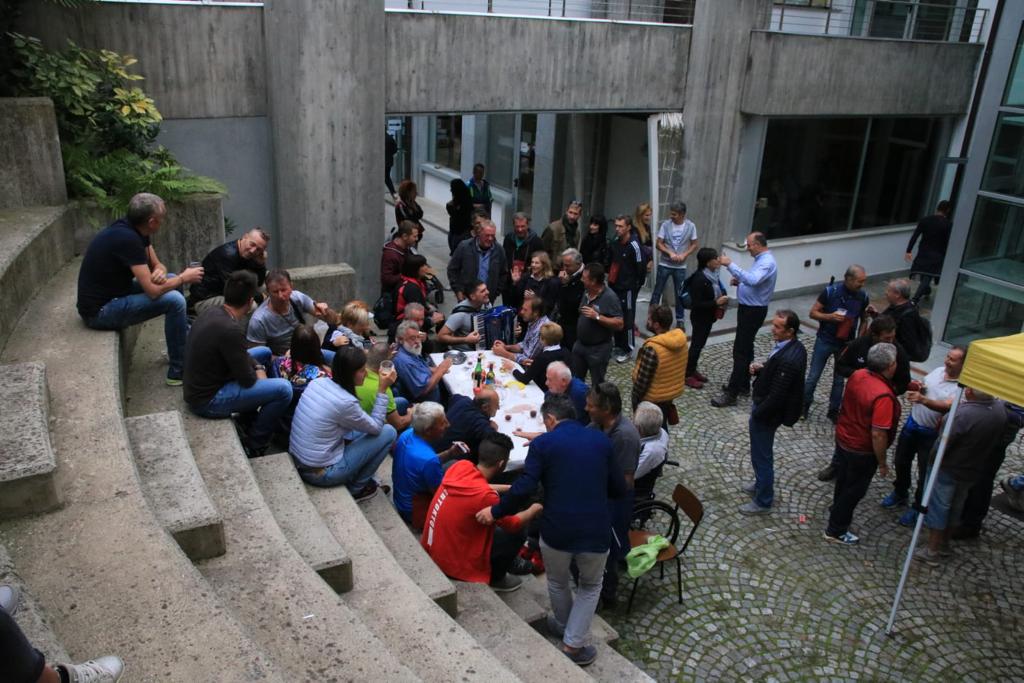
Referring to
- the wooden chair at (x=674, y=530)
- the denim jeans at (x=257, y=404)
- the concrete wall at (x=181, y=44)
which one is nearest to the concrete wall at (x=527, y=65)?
the concrete wall at (x=181, y=44)

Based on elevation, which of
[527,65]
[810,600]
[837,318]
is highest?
[527,65]

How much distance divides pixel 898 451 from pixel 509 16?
7.03 metres

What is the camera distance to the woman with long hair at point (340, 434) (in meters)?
5.98

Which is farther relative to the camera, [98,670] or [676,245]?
[676,245]

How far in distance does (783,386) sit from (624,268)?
3.69 m

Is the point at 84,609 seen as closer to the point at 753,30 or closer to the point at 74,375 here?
the point at 74,375

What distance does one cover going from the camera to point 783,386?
23.8 ft

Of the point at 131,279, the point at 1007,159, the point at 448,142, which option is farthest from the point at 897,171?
the point at 131,279

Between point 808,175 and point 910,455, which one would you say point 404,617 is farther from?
point 808,175

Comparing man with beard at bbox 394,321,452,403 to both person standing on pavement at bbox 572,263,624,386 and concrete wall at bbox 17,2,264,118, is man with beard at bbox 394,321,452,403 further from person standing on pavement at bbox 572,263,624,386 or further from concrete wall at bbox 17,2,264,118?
concrete wall at bbox 17,2,264,118

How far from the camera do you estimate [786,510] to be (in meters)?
7.75

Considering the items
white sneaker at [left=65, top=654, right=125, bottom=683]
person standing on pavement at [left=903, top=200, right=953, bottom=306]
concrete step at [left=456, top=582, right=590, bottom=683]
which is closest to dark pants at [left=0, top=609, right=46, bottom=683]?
white sneaker at [left=65, top=654, right=125, bottom=683]

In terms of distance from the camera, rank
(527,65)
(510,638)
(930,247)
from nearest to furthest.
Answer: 1. (510,638)
2. (527,65)
3. (930,247)

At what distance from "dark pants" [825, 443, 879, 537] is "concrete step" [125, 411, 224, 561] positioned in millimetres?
4992
